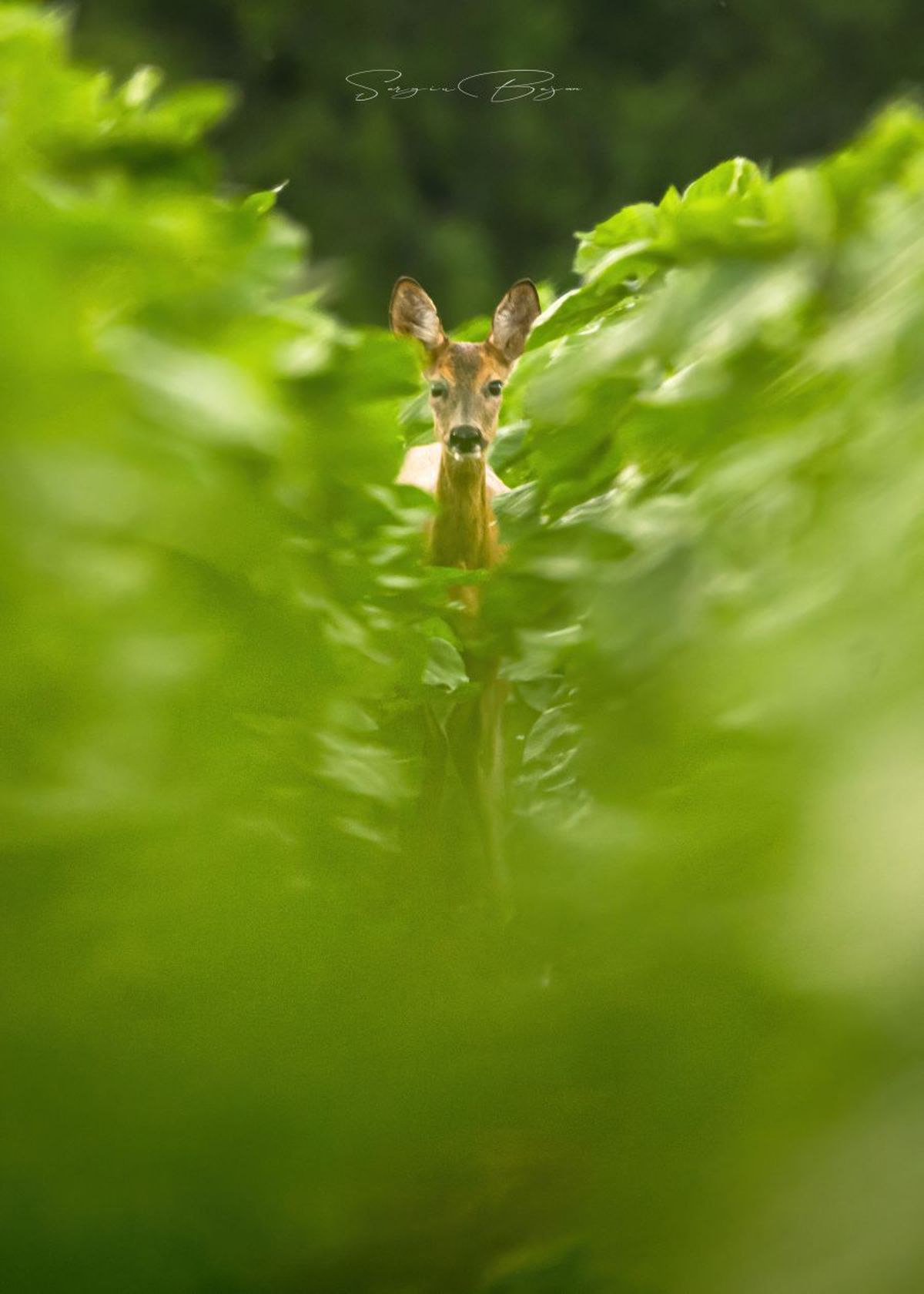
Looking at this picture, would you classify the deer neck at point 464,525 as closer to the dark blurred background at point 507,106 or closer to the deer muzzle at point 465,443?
the deer muzzle at point 465,443

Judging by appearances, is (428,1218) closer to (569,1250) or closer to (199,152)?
(569,1250)

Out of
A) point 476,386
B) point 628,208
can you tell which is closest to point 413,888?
point 628,208

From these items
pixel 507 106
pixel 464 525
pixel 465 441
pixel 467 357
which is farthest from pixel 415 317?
pixel 507 106

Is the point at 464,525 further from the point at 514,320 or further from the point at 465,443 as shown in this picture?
the point at 514,320

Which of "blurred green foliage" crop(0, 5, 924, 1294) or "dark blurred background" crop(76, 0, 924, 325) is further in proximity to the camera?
"dark blurred background" crop(76, 0, 924, 325)

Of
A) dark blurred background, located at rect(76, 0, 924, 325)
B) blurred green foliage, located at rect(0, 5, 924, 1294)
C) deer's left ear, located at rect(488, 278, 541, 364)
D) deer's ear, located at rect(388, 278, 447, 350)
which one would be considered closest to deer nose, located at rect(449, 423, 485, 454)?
deer's left ear, located at rect(488, 278, 541, 364)

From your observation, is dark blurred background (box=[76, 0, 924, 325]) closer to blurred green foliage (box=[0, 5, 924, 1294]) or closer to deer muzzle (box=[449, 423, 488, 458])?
deer muzzle (box=[449, 423, 488, 458])

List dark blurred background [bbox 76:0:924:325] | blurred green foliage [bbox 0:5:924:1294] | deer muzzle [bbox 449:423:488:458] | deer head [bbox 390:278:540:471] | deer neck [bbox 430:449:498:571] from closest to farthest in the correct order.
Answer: blurred green foliage [bbox 0:5:924:1294], deer neck [bbox 430:449:498:571], deer muzzle [bbox 449:423:488:458], deer head [bbox 390:278:540:471], dark blurred background [bbox 76:0:924:325]
